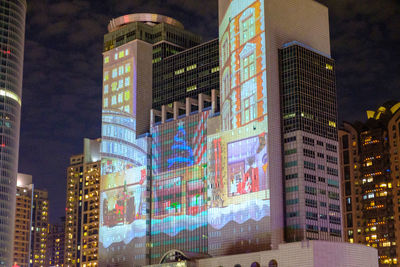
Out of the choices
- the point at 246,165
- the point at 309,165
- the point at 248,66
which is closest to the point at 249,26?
the point at 248,66

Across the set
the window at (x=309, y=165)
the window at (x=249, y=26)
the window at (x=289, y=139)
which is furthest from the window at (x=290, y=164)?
the window at (x=249, y=26)

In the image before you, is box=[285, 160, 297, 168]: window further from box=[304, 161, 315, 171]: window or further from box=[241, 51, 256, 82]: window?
box=[241, 51, 256, 82]: window

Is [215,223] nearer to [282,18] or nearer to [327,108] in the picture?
[327,108]

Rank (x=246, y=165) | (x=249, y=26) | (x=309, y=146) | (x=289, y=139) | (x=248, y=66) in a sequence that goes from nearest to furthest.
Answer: (x=309, y=146), (x=289, y=139), (x=246, y=165), (x=248, y=66), (x=249, y=26)

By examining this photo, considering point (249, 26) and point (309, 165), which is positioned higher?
point (249, 26)

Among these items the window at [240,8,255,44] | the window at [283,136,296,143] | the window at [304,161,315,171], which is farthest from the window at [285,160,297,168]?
the window at [240,8,255,44]

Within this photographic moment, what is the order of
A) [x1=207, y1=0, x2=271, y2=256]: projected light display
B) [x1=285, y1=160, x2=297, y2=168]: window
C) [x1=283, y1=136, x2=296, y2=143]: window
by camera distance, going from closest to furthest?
[x1=207, y1=0, x2=271, y2=256]: projected light display < [x1=285, y1=160, x2=297, y2=168]: window < [x1=283, y1=136, x2=296, y2=143]: window

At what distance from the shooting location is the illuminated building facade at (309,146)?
596ft

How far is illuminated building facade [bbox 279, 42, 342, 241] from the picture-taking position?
181625 millimetres

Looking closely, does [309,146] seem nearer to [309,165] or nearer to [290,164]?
[309,165]

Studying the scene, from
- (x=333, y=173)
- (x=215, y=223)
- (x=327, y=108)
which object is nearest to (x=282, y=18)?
(x=327, y=108)

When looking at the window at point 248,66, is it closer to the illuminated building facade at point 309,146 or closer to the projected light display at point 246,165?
the projected light display at point 246,165

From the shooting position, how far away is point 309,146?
187125 mm

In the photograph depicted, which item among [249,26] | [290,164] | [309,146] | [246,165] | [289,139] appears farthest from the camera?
[249,26]
